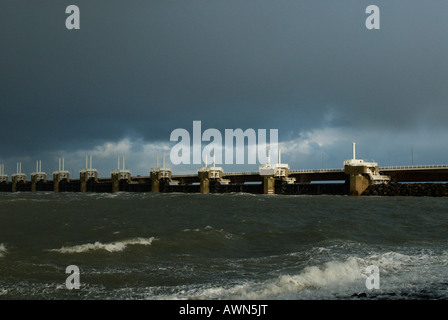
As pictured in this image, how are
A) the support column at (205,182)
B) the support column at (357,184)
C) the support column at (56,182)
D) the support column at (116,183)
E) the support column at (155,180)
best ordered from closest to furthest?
1. the support column at (357,184)
2. the support column at (205,182)
3. the support column at (155,180)
4. the support column at (116,183)
5. the support column at (56,182)

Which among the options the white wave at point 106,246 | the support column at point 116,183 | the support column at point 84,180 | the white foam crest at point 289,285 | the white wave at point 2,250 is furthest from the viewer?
the support column at point 84,180

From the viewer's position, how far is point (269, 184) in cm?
9494

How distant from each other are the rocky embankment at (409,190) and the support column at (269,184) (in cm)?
2335

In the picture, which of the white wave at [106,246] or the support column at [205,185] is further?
the support column at [205,185]

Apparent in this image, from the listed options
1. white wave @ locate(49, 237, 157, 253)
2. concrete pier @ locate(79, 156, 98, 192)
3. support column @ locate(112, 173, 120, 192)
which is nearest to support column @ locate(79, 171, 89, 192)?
concrete pier @ locate(79, 156, 98, 192)

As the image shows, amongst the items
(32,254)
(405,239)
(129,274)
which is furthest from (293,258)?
(32,254)

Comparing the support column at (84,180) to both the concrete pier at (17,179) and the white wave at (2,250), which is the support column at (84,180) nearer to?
the concrete pier at (17,179)

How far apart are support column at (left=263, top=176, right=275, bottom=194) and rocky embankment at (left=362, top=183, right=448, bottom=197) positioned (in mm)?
23351

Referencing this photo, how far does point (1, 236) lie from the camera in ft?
70.9

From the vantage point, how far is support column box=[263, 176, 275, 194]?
9444 centimetres

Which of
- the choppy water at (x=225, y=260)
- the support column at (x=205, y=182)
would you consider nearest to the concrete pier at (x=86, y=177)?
the support column at (x=205, y=182)

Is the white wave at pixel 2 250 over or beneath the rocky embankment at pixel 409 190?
over

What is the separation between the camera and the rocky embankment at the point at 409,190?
233 feet
